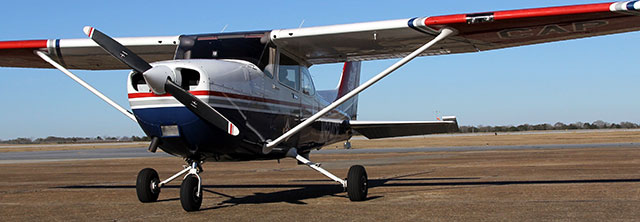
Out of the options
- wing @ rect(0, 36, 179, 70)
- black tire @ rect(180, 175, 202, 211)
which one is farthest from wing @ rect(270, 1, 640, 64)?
black tire @ rect(180, 175, 202, 211)

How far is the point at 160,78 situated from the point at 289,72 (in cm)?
335

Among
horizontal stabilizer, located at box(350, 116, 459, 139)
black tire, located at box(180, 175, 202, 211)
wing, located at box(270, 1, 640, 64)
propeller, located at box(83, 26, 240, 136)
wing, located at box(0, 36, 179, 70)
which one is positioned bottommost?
black tire, located at box(180, 175, 202, 211)

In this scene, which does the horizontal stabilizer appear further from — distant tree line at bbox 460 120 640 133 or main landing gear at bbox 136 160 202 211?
distant tree line at bbox 460 120 640 133

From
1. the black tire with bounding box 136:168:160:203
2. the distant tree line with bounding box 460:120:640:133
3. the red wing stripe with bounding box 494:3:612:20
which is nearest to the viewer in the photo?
the red wing stripe with bounding box 494:3:612:20

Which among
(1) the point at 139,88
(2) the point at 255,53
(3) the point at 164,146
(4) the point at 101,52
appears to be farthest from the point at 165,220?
(4) the point at 101,52

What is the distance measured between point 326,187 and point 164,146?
4719 mm

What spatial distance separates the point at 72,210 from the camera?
8.54 metres

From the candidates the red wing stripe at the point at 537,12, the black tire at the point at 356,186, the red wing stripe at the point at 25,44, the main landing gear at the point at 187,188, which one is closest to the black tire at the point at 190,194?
the main landing gear at the point at 187,188

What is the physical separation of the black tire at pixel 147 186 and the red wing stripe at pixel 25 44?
11.1ft

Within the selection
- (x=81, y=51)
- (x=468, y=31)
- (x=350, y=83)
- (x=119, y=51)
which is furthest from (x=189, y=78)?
(x=350, y=83)

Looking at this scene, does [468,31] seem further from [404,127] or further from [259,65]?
[404,127]

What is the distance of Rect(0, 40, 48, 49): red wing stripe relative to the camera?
11.2m

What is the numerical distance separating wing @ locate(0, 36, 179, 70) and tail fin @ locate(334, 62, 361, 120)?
4708 millimetres

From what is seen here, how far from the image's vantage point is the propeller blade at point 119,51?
707cm
